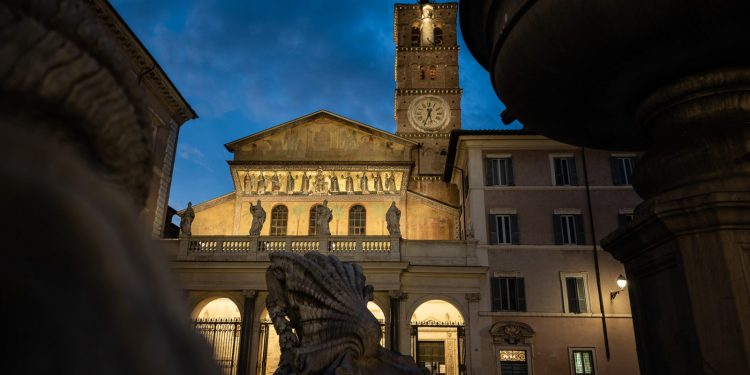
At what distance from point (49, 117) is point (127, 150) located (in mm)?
184

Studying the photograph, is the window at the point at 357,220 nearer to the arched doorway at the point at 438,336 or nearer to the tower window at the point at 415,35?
the arched doorway at the point at 438,336

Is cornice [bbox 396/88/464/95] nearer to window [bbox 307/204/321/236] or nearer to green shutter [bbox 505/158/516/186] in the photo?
window [bbox 307/204/321/236]

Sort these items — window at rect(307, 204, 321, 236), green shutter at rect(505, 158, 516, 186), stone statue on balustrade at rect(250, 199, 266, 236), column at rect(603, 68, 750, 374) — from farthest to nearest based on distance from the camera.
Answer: window at rect(307, 204, 321, 236) → green shutter at rect(505, 158, 516, 186) → stone statue on balustrade at rect(250, 199, 266, 236) → column at rect(603, 68, 750, 374)

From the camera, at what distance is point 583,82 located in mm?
4129

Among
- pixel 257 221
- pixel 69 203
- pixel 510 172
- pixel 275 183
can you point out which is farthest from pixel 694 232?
pixel 275 183

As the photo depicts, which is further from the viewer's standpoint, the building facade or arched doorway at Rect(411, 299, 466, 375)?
arched doorway at Rect(411, 299, 466, 375)

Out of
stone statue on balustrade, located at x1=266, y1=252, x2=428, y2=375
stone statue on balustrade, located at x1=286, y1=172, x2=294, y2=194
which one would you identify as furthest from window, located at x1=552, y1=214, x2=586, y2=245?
stone statue on balustrade, located at x1=266, y1=252, x2=428, y2=375

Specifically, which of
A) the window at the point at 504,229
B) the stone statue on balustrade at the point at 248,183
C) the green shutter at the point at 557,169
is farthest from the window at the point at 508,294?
the stone statue on balustrade at the point at 248,183

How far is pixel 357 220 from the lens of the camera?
26.9 m

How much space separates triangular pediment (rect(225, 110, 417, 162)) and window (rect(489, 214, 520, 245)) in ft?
27.5

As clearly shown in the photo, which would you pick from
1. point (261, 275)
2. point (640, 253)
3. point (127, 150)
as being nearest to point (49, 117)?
point (127, 150)

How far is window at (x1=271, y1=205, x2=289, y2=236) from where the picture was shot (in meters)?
26.2

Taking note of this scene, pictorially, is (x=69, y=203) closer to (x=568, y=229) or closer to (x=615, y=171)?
(x=568, y=229)

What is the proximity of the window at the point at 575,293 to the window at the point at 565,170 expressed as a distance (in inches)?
166
